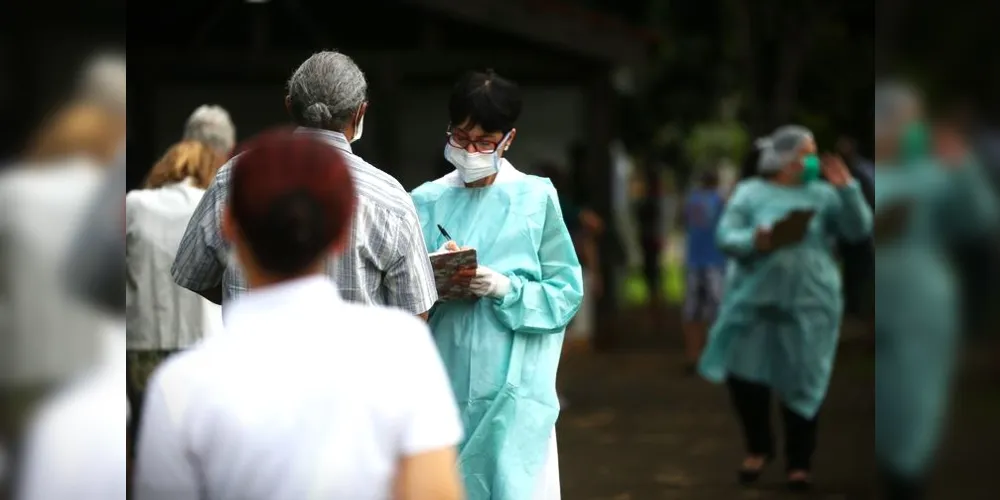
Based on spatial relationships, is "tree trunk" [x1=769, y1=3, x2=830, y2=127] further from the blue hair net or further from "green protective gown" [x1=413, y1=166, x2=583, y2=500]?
"green protective gown" [x1=413, y1=166, x2=583, y2=500]

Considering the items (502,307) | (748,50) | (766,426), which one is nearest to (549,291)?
(502,307)

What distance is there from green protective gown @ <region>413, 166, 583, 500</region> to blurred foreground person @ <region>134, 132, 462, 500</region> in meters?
2.33

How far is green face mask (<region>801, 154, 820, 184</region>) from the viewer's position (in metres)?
8.23

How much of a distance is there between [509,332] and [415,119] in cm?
980

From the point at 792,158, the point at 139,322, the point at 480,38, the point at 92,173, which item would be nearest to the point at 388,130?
the point at 480,38

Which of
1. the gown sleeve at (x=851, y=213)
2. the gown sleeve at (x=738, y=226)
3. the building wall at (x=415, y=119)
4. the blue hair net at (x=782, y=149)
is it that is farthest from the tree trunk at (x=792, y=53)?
the gown sleeve at (x=851, y=213)

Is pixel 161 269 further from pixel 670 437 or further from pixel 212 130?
pixel 670 437

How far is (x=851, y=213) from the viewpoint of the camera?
799 centimetres

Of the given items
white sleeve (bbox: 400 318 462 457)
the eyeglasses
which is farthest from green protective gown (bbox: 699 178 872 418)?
white sleeve (bbox: 400 318 462 457)

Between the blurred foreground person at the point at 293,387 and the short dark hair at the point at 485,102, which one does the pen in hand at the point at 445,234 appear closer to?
the short dark hair at the point at 485,102

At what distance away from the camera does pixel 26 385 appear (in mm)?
3180

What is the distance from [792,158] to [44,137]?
559 centimetres

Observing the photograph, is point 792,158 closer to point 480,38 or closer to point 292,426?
point 292,426

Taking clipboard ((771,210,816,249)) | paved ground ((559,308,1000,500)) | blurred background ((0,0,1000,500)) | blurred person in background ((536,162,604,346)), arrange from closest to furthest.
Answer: blurred background ((0,0,1000,500)), clipboard ((771,210,816,249)), paved ground ((559,308,1000,500)), blurred person in background ((536,162,604,346))
